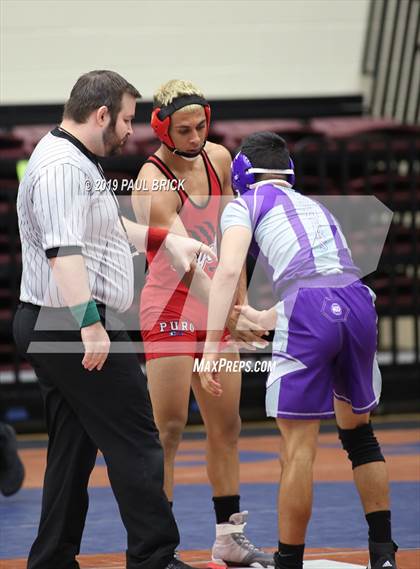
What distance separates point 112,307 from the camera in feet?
16.9

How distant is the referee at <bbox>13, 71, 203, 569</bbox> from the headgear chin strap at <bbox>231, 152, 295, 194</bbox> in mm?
599

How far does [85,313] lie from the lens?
4.84 m

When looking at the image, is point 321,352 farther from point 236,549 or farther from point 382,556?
point 236,549

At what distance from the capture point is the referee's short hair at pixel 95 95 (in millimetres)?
5062

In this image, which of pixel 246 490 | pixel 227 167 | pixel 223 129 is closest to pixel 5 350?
pixel 223 129

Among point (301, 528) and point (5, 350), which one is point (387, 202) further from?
point (301, 528)

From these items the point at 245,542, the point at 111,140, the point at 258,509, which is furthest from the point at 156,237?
the point at 258,509

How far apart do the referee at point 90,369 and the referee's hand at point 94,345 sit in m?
0.04

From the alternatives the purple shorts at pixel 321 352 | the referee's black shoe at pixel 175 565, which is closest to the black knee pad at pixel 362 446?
the purple shorts at pixel 321 352

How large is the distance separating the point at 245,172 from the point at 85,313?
109cm

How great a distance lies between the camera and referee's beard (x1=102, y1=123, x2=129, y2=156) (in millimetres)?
5105

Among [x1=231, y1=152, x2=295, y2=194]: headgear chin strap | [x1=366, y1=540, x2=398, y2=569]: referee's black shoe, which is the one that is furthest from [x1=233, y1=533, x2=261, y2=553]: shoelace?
[x1=231, y1=152, x2=295, y2=194]: headgear chin strap

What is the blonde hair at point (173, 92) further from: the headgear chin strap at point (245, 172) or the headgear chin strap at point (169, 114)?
the headgear chin strap at point (245, 172)

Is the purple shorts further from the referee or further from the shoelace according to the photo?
the shoelace
